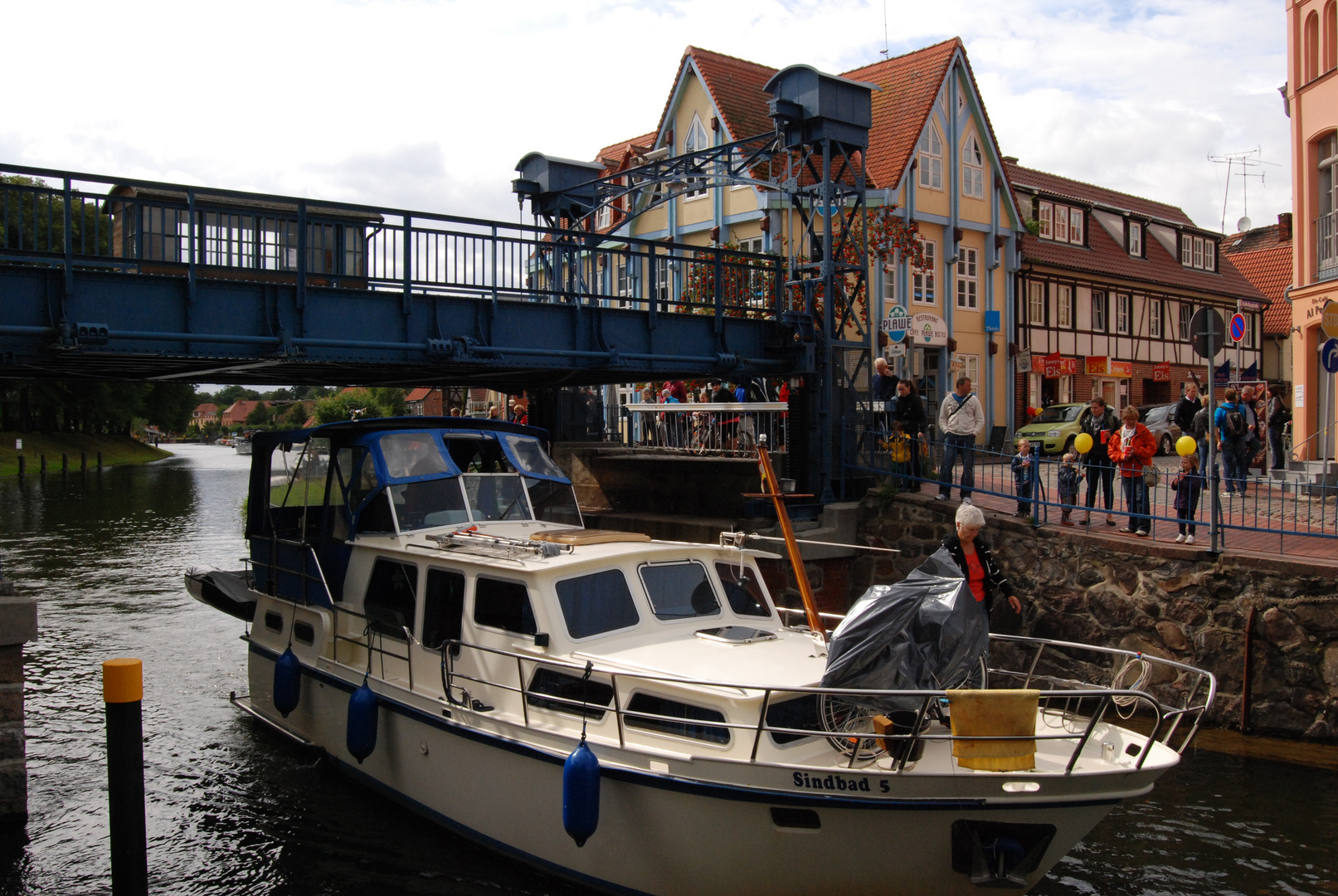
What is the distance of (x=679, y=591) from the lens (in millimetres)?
8625

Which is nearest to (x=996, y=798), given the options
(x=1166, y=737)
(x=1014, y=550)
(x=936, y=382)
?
A: (x=1166, y=737)

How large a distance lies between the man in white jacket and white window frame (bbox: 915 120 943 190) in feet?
51.3

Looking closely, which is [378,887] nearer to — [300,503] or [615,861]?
[615,861]

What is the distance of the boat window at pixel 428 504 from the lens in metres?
9.70

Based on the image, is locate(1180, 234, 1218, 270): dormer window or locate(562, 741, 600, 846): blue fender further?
locate(1180, 234, 1218, 270): dormer window

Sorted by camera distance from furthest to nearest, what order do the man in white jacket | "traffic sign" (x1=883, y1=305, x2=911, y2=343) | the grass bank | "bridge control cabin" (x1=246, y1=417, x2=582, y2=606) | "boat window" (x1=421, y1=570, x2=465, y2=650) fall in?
the grass bank
"traffic sign" (x1=883, y1=305, x2=911, y2=343)
the man in white jacket
"bridge control cabin" (x1=246, y1=417, x2=582, y2=606)
"boat window" (x1=421, y1=570, x2=465, y2=650)

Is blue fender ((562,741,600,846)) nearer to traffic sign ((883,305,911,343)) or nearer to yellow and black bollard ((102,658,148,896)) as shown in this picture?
yellow and black bollard ((102,658,148,896))

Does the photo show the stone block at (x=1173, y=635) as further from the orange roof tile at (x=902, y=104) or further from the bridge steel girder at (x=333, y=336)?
the orange roof tile at (x=902, y=104)

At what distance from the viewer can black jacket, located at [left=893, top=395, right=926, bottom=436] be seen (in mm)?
14945

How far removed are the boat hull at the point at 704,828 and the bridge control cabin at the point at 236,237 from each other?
570 cm

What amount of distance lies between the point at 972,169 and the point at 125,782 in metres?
27.8

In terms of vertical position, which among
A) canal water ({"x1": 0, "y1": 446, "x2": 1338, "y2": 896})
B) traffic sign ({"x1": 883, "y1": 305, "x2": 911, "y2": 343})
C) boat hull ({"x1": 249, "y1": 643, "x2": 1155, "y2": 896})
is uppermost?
traffic sign ({"x1": 883, "y1": 305, "x2": 911, "y2": 343})

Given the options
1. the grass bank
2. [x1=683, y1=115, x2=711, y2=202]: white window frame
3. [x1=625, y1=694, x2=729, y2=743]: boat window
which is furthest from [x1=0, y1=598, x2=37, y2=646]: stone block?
the grass bank

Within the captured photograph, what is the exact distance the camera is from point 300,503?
37.1 feet
